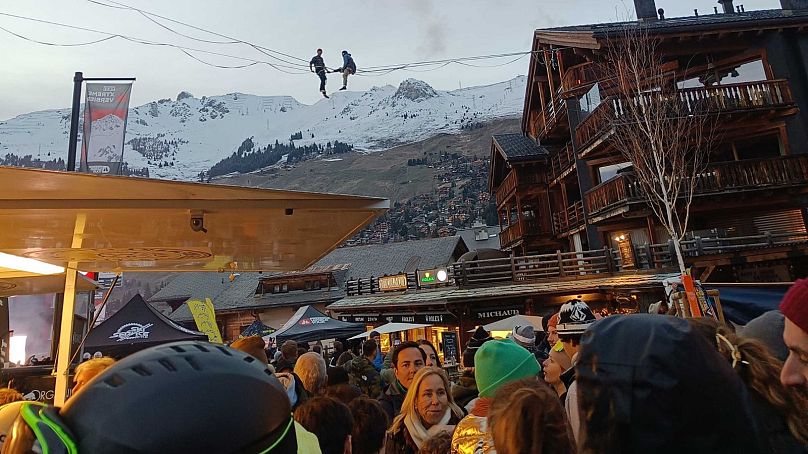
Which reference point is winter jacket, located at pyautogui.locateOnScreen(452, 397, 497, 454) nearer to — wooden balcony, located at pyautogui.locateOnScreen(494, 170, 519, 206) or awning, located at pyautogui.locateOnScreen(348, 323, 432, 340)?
awning, located at pyautogui.locateOnScreen(348, 323, 432, 340)

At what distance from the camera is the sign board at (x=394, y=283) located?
79.7 ft

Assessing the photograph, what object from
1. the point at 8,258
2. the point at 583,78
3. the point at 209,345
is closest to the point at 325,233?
the point at 8,258

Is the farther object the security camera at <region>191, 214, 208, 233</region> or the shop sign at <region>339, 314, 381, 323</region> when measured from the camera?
the shop sign at <region>339, 314, 381, 323</region>

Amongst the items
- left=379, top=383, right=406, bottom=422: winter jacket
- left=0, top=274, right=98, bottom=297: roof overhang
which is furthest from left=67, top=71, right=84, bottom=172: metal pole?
left=379, top=383, right=406, bottom=422: winter jacket

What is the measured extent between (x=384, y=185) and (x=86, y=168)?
112m

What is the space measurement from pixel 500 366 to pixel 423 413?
3.14ft

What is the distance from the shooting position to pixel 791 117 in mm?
18188

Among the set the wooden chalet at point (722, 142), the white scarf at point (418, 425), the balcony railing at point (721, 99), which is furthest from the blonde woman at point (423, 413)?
the balcony railing at point (721, 99)

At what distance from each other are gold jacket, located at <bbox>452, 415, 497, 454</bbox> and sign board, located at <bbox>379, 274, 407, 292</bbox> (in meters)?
21.8

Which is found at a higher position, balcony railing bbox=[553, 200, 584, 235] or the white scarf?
balcony railing bbox=[553, 200, 584, 235]

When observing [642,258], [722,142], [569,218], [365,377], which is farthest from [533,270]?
[365,377]

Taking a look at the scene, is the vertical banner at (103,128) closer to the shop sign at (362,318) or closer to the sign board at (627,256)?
the shop sign at (362,318)

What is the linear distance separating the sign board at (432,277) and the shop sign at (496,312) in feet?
10.9

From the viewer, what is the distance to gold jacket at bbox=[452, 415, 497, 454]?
2262 mm
